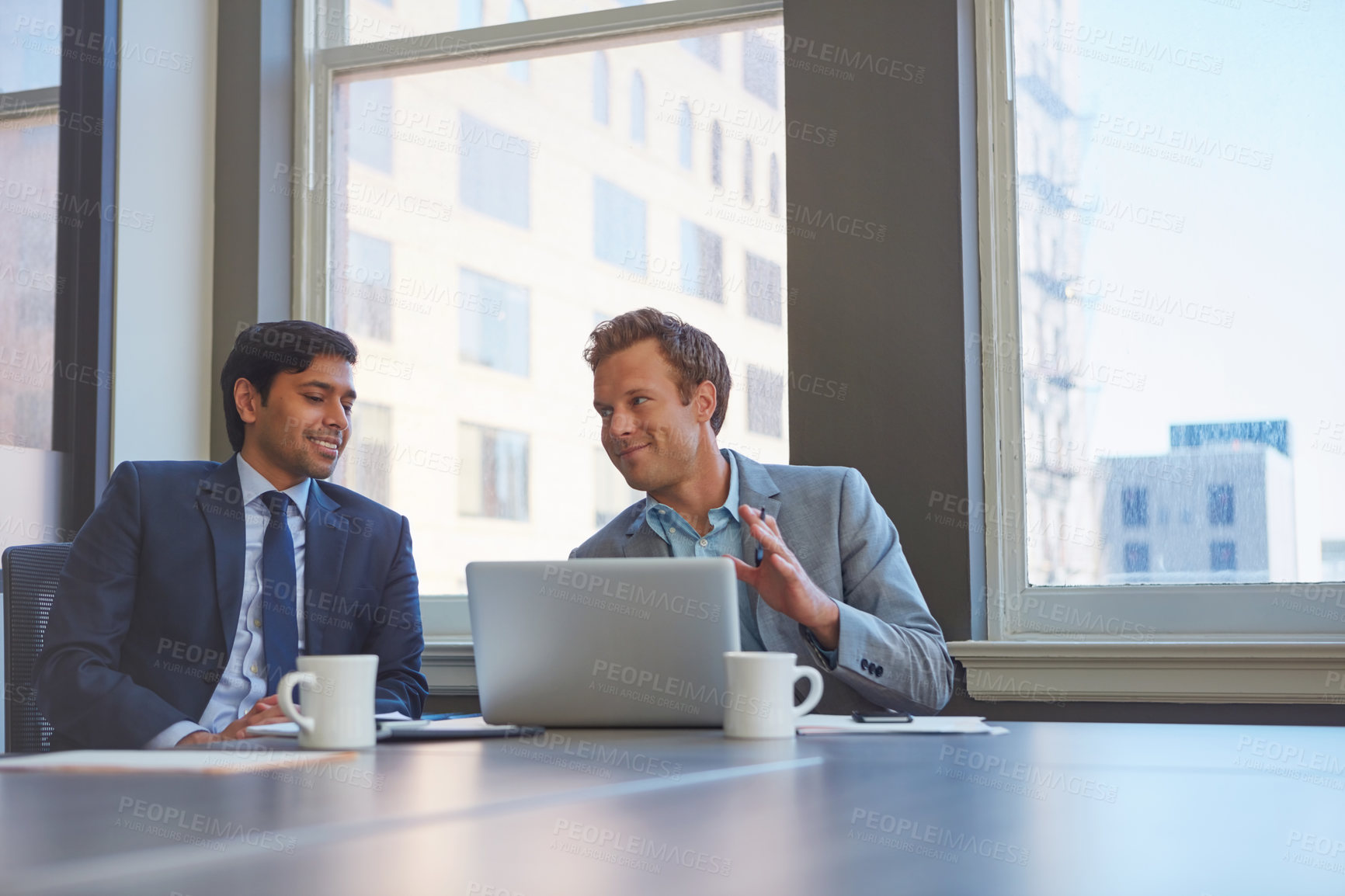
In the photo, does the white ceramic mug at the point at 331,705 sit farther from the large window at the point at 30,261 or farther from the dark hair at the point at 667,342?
the large window at the point at 30,261

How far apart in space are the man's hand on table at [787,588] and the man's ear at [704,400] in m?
0.63

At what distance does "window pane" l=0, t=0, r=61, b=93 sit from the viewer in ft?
10.2

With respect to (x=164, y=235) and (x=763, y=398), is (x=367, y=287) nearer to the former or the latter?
(x=164, y=235)

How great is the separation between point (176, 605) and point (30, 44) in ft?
5.97

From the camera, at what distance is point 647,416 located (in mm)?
2475

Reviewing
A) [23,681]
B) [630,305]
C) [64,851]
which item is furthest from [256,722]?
[630,305]

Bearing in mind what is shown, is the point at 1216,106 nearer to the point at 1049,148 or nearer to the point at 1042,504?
the point at 1049,148

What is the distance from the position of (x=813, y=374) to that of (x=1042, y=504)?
64 cm

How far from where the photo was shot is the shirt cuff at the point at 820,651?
6.51 ft

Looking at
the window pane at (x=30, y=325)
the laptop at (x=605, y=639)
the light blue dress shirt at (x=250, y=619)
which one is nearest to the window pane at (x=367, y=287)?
the window pane at (x=30, y=325)

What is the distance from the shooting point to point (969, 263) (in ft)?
9.46

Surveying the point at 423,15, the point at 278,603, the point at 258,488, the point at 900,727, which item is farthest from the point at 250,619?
the point at 423,15

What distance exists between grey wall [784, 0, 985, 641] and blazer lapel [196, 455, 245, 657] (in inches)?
50.7

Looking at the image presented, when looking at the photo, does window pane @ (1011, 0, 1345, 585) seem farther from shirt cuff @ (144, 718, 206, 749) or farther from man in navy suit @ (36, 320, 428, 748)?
shirt cuff @ (144, 718, 206, 749)
